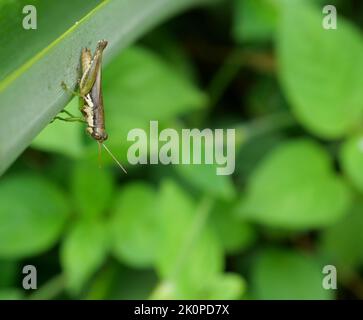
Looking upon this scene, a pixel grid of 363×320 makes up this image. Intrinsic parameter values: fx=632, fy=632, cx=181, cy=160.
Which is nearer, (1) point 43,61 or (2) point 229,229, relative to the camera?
(1) point 43,61

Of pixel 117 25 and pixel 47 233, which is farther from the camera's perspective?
pixel 47 233

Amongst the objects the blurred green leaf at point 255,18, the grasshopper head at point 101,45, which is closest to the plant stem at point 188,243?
the blurred green leaf at point 255,18

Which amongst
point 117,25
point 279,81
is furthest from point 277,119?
point 117,25

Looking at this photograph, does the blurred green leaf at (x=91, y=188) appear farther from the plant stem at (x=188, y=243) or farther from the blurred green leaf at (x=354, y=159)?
the blurred green leaf at (x=354, y=159)

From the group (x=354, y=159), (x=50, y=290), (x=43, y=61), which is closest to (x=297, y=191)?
(x=354, y=159)

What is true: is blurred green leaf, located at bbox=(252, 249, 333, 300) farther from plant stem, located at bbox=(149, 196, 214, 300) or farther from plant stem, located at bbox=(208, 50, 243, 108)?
plant stem, located at bbox=(208, 50, 243, 108)

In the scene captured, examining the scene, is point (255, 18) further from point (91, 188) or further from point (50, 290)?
point (50, 290)
